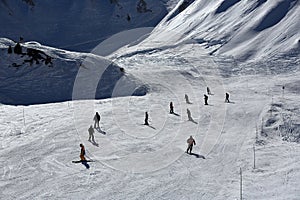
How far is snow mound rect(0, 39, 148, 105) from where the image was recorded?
43.8 meters

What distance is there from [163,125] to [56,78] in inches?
884

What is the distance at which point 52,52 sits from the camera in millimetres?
52594

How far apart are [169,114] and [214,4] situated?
53944mm

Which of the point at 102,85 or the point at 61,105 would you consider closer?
the point at 61,105

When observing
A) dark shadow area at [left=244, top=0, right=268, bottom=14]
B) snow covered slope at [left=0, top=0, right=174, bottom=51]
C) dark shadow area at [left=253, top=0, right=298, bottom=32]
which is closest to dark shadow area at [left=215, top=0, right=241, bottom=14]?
dark shadow area at [left=244, top=0, right=268, bottom=14]

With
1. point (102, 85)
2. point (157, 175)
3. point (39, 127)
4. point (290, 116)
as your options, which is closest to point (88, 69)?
point (102, 85)

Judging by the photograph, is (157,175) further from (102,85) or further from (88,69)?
(88,69)

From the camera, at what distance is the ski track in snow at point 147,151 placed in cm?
1808

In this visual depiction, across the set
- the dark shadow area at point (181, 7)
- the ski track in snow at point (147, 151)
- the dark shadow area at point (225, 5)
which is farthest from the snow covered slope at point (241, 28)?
the ski track in snow at point (147, 151)

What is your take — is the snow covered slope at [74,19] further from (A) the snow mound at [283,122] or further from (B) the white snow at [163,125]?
(A) the snow mound at [283,122]

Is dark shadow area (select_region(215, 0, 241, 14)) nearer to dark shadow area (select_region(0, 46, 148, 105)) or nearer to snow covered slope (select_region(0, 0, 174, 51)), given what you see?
snow covered slope (select_region(0, 0, 174, 51))

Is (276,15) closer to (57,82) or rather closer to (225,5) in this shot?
(225,5)

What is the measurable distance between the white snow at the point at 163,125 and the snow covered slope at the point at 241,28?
1.18 feet

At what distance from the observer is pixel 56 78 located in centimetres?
4781
